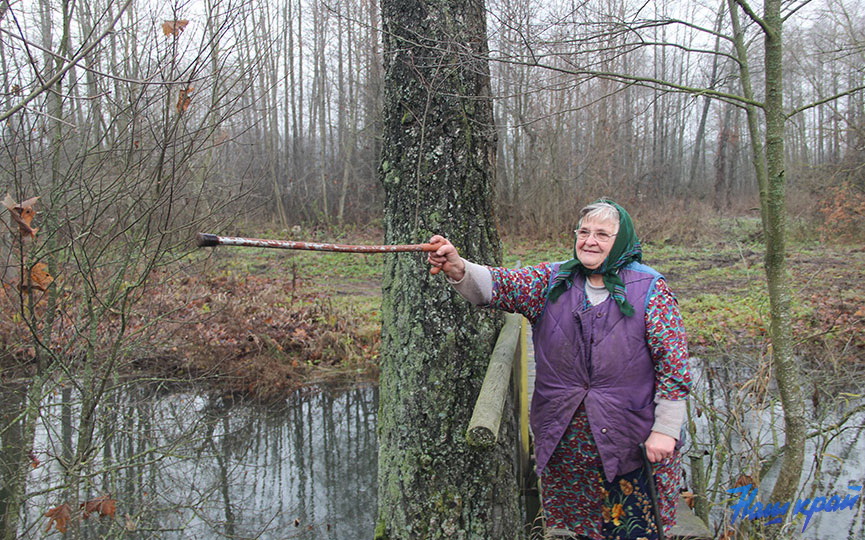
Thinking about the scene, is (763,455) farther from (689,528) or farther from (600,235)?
(600,235)

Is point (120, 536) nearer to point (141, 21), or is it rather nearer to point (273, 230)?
point (141, 21)

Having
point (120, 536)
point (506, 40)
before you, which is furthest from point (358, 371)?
point (506, 40)

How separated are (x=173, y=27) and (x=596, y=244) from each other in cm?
298

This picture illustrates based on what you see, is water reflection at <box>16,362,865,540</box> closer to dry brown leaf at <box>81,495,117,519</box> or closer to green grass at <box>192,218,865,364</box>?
dry brown leaf at <box>81,495,117,519</box>

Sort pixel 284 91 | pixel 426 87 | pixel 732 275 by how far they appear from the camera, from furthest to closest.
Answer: pixel 284 91 < pixel 732 275 < pixel 426 87

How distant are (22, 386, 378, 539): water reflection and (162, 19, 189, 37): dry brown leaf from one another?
2869 millimetres

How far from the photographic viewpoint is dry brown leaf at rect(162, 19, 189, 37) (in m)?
3.85

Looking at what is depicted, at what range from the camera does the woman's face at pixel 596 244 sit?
248 centimetres

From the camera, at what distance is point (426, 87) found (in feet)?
9.66

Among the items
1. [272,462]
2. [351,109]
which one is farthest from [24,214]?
[351,109]

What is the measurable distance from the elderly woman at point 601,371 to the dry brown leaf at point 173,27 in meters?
2.60

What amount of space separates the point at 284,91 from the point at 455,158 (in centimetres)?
2219

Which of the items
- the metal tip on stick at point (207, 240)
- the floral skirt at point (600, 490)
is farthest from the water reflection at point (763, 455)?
the metal tip on stick at point (207, 240)

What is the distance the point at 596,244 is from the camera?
248 centimetres
